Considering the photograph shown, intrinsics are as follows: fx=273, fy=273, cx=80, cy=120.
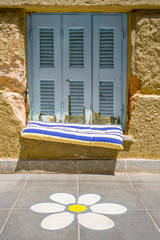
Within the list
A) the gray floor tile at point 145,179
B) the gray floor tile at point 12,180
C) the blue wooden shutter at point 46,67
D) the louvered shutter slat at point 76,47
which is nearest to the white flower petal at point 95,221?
the gray floor tile at point 145,179

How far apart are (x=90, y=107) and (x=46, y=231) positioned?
1.90 m

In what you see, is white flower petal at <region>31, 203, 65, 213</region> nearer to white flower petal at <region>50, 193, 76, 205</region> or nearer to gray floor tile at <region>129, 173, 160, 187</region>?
white flower petal at <region>50, 193, 76, 205</region>

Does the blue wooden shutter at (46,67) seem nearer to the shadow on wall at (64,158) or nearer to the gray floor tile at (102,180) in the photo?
the shadow on wall at (64,158)

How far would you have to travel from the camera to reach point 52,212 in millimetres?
2436

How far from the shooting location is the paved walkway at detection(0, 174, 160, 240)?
213cm

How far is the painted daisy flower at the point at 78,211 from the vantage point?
2.24 m

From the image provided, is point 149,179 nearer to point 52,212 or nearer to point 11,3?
point 52,212

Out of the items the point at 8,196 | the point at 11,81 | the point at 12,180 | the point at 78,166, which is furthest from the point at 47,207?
the point at 11,81

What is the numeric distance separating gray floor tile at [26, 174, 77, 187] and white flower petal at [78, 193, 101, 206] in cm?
33

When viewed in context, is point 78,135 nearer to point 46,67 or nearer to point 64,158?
point 64,158

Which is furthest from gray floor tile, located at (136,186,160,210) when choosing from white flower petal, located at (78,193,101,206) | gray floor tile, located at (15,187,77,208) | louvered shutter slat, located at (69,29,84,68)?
louvered shutter slat, located at (69,29,84,68)

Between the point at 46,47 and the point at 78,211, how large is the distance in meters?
2.17

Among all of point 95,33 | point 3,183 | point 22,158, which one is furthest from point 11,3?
point 3,183

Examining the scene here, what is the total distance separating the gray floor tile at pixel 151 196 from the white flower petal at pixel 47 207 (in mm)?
839
